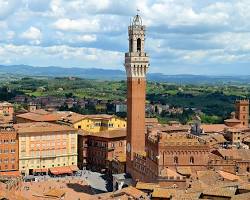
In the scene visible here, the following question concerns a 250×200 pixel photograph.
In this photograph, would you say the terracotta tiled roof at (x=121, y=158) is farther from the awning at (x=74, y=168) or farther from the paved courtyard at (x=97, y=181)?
the awning at (x=74, y=168)

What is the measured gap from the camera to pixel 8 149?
277ft

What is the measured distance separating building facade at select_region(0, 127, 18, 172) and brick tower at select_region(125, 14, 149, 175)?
1957 centimetres

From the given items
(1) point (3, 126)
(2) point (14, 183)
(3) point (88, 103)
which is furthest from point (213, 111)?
(2) point (14, 183)

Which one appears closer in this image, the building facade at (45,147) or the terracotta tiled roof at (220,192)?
the terracotta tiled roof at (220,192)

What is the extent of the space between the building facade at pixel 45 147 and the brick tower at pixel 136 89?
59.4ft

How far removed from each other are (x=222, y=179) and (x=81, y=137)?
39648 millimetres

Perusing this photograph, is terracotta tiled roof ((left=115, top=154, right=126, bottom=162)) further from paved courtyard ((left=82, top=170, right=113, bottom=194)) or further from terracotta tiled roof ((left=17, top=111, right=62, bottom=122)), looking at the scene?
terracotta tiled roof ((left=17, top=111, right=62, bottom=122))

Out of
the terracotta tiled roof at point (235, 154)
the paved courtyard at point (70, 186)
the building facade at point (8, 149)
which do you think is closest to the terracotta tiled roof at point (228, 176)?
the terracotta tiled roof at point (235, 154)

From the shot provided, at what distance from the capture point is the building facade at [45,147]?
86438 millimetres

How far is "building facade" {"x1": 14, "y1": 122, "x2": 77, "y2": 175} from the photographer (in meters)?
86.4

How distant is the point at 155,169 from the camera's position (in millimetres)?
64438

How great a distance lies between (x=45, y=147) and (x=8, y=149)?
21.7 feet

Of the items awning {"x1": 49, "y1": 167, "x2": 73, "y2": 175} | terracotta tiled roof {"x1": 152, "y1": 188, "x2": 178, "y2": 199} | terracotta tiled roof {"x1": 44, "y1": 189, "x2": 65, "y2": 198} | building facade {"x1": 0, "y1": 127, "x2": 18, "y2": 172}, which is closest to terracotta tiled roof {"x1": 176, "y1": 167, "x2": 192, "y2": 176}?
terracotta tiled roof {"x1": 152, "y1": 188, "x2": 178, "y2": 199}

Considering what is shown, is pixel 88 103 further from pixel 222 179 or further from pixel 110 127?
pixel 222 179
